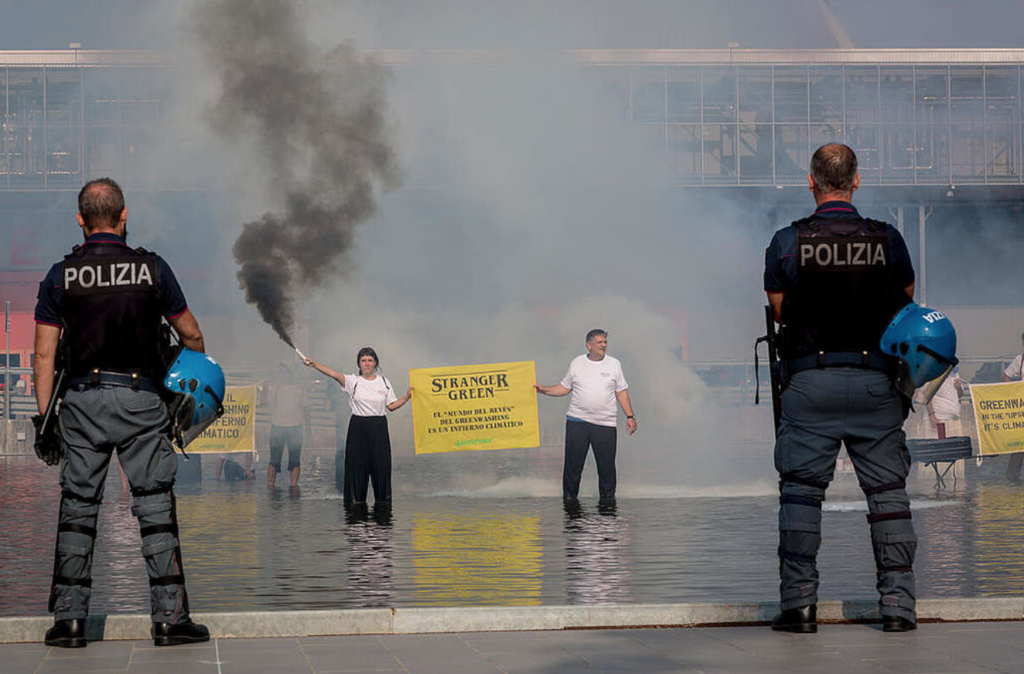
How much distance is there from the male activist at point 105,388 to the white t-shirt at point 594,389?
895cm

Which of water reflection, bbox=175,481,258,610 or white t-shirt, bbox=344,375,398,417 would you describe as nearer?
water reflection, bbox=175,481,258,610

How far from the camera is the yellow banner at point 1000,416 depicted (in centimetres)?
1947

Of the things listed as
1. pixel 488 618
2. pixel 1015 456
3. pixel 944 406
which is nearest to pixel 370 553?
pixel 488 618

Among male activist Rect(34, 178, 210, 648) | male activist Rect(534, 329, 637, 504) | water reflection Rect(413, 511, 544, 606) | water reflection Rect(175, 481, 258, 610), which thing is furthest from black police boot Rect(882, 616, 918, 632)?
male activist Rect(534, 329, 637, 504)

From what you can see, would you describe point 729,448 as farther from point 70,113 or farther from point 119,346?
point 70,113

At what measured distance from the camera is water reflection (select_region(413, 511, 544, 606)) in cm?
814

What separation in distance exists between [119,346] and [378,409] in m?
9.07

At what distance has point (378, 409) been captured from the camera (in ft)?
50.4

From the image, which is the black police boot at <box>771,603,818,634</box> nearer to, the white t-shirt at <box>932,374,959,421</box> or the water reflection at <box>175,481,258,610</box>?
the water reflection at <box>175,481,258,610</box>

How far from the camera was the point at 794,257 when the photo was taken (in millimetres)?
6547

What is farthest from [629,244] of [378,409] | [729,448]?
[378,409]

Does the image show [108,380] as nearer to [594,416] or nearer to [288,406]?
[594,416]

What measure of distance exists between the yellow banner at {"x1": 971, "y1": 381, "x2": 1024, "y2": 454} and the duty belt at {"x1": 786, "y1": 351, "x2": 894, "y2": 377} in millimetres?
13533

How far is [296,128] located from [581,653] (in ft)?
72.5
